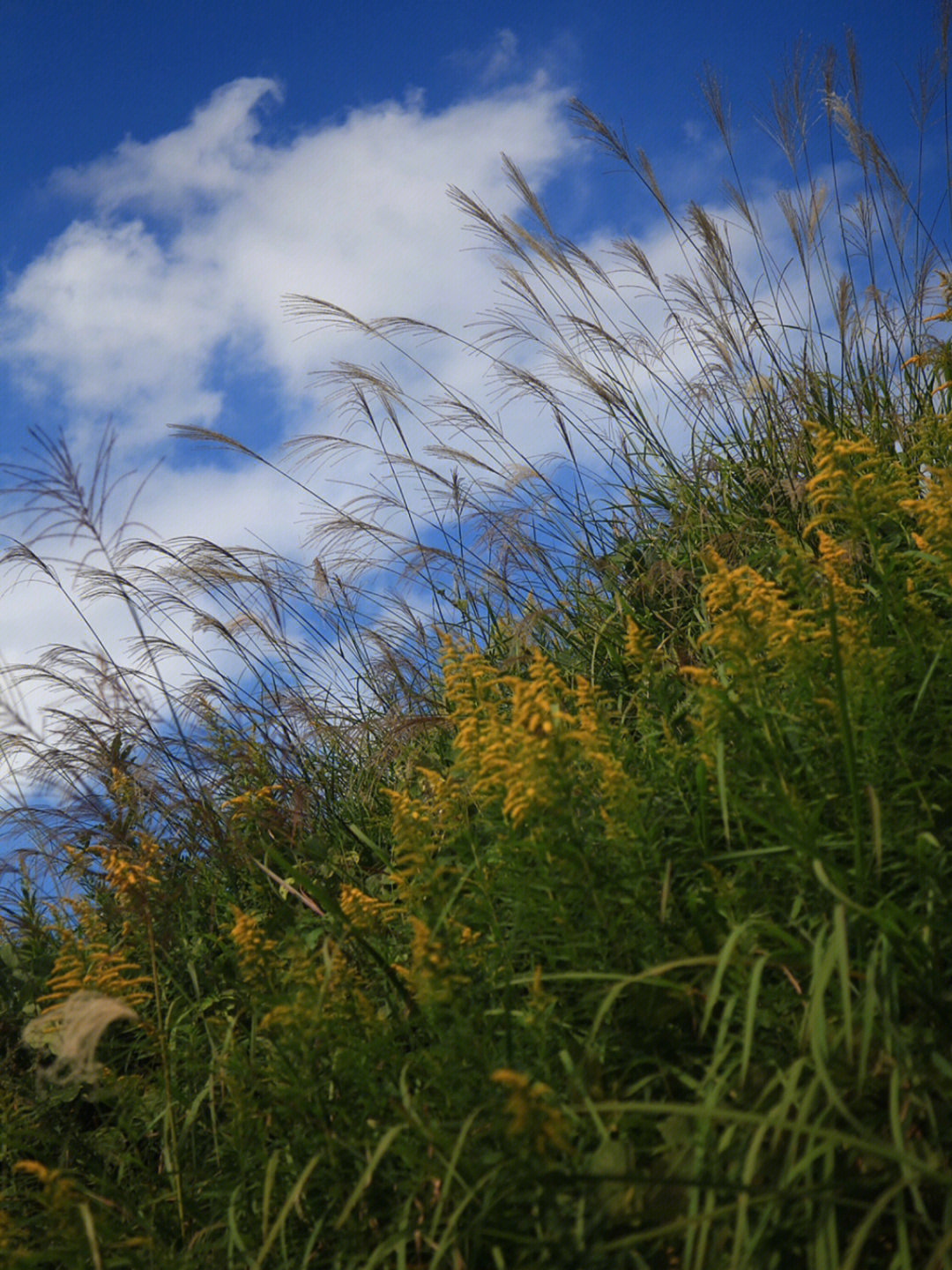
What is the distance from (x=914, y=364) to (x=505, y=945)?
3.49 m

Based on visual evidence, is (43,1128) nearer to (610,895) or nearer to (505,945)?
(505,945)

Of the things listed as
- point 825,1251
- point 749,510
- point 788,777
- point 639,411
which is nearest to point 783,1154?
point 825,1251

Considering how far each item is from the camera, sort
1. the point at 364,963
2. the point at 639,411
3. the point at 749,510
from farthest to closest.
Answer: the point at 639,411
the point at 749,510
the point at 364,963

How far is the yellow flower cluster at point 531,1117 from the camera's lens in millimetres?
1236

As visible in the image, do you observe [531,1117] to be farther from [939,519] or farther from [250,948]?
[939,519]

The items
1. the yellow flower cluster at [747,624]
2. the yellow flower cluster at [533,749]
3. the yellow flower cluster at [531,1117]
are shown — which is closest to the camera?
the yellow flower cluster at [531,1117]

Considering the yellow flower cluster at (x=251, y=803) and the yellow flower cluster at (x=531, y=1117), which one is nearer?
the yellow flower cluster at (x=531, y=1117)

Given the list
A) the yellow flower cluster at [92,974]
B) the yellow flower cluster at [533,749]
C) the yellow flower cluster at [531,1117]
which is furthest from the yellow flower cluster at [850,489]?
the yellow flower cluster at [92,974]

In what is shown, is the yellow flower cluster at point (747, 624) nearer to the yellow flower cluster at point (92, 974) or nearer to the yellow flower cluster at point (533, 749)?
the yellow flower cluster at point (533, 749)

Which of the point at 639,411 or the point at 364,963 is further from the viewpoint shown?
the point at 639,411

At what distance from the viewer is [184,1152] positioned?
2.37m

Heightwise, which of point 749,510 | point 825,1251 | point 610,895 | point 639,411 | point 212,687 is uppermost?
point 639,411

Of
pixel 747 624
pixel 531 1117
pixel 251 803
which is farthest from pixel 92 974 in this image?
pixel 747 624

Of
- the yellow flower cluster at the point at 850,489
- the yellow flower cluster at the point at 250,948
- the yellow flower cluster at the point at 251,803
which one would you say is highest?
the yellow flower cluster at the point at 251,803
